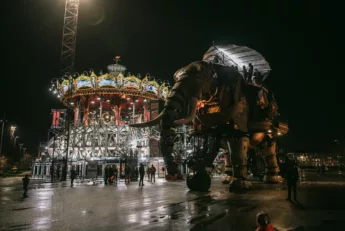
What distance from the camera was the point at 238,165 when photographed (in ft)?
33.4

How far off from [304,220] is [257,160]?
12705 mm

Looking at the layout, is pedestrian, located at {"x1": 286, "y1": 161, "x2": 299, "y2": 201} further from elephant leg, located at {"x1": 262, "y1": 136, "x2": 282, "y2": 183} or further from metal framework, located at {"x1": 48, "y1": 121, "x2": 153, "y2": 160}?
metal framework, located at {"x1": 48, "y1": 121, "x2": 153, "y2": 160}

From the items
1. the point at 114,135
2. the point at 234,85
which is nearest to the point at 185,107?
the point at 234,85

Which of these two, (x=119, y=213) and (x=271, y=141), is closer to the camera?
(x=119, y=213)

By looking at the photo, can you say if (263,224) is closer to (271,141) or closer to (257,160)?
(271,141)

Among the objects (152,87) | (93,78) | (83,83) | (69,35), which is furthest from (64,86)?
(152,87)

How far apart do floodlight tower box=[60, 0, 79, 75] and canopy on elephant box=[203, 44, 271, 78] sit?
24.7 metres

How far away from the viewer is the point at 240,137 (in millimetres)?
10500

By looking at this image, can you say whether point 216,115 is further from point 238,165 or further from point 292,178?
point 292,178

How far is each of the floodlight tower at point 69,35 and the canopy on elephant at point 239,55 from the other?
24.7 meters

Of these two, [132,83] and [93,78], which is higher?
[93,78]

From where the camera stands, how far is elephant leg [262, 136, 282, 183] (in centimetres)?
1380

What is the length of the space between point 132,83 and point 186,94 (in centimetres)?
3657

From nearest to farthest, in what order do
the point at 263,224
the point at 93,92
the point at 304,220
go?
the point at 263,224, the point at 304,220, the point at 93,92
